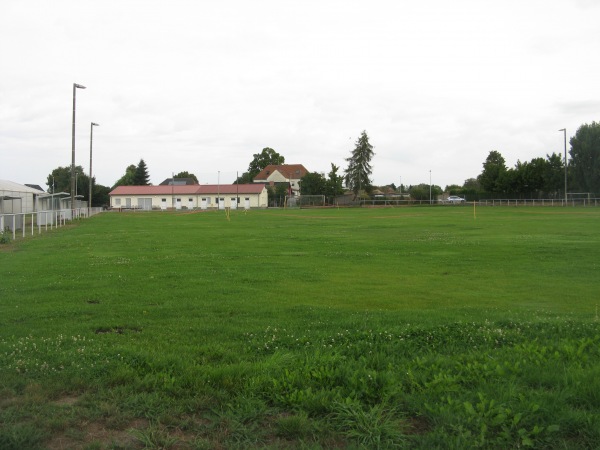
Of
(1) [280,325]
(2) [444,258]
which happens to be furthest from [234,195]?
(1) [280,325]

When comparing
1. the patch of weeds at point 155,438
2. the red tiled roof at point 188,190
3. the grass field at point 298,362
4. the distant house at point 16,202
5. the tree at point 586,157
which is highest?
the tree at point 586,157

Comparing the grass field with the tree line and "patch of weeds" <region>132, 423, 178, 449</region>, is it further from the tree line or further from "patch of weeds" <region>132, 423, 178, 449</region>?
the tree line

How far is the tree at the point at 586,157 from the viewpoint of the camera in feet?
250

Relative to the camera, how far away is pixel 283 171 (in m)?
136

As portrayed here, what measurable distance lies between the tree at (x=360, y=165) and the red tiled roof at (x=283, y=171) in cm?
2789

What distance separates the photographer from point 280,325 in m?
7.11

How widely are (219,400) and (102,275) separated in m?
8.37

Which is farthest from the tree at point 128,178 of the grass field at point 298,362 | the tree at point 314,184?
the grass field at point 298,362

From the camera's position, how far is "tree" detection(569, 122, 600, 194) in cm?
7606

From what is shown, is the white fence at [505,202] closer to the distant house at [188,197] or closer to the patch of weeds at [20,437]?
the distant house at [188,197]

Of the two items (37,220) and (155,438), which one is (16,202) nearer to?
(37,220)

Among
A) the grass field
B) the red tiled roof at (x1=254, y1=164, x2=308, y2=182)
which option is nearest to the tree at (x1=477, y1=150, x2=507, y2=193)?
the red tiled roof at (x1=254, y1=164, x2=308, y2=182)

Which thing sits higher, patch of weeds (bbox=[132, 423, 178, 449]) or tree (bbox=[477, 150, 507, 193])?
tree (bbox=[477, 150, 507, 193])

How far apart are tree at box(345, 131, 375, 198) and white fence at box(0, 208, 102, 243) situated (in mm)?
68169
